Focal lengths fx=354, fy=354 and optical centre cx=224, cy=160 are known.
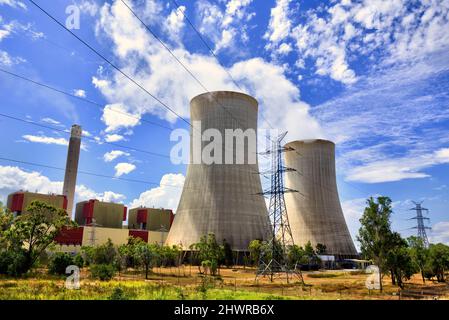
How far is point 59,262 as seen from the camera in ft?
89.1

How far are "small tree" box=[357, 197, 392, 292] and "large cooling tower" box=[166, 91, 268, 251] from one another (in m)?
21.0

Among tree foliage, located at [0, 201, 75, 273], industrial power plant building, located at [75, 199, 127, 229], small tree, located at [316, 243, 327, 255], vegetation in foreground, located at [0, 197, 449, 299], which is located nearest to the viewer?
vegetation in foreground, located at [0, 197, 449, 299]

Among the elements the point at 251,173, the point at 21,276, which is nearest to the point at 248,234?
the point at 251,173

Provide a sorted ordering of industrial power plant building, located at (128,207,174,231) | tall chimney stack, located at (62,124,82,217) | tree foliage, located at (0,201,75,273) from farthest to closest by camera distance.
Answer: industrial power plant building, located at (128,207,174,231)
tall chimney stack, located at (62,124,82,217)
tree foliage, located at (0,201,75,273)

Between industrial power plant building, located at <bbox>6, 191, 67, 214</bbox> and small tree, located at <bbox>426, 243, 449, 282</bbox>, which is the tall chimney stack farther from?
small tree, located at <bbox>426, 243, 449, 282</bbox>

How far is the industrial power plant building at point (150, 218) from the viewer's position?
3071 inches

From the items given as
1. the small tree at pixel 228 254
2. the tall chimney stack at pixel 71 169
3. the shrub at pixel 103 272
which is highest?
the tall chimney stack at pixel 71 169

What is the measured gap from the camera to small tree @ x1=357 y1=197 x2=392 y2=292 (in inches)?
940

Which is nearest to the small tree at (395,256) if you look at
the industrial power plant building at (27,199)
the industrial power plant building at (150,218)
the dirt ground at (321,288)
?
the dirt ground at (321,288)

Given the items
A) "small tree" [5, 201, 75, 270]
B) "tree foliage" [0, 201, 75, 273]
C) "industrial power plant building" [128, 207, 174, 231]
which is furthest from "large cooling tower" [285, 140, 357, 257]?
"small tree" [5, 201, 75, 270]

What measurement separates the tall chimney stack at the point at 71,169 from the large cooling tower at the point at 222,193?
27459mm

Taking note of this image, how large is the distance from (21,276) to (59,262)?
12.9 feet

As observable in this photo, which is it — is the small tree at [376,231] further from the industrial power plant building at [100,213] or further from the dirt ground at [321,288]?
the industrial power plant building at [100,213]
